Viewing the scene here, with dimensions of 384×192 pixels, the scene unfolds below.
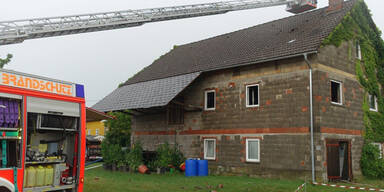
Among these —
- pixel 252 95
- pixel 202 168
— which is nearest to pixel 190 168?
pixel 202 168

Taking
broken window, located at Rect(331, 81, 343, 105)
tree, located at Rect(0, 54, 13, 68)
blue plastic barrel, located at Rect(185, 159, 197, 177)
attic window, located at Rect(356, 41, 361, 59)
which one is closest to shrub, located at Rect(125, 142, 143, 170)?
blue plastic barrel, located at Rect(185, 159, 197, 177)

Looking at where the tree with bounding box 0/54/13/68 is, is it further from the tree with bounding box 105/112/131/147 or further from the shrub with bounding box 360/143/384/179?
the shrub with bounding box 360/143/384/179

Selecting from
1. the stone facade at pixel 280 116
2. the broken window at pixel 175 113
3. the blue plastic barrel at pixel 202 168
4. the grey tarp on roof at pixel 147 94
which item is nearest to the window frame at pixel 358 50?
the stone facade at pixel 280 116

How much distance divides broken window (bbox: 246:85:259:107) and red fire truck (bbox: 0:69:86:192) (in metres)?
10.9

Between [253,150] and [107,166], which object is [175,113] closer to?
[107,166]

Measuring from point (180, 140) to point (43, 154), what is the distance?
1351 cm

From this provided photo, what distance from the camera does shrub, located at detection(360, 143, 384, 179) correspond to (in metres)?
18.2

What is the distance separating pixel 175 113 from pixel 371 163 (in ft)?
35.1

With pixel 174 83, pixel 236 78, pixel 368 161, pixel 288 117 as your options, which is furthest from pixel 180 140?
pixel 368 161

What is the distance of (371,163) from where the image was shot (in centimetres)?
1834

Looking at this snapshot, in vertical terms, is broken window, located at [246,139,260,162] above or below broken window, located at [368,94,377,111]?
below

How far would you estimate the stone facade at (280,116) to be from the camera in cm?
1642

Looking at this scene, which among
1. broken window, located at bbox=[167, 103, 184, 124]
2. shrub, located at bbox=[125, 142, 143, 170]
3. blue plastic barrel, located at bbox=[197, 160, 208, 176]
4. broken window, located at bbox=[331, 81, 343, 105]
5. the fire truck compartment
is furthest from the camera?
broken window, located at bbox=[167, 103, 184, 124]

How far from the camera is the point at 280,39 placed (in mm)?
19734
